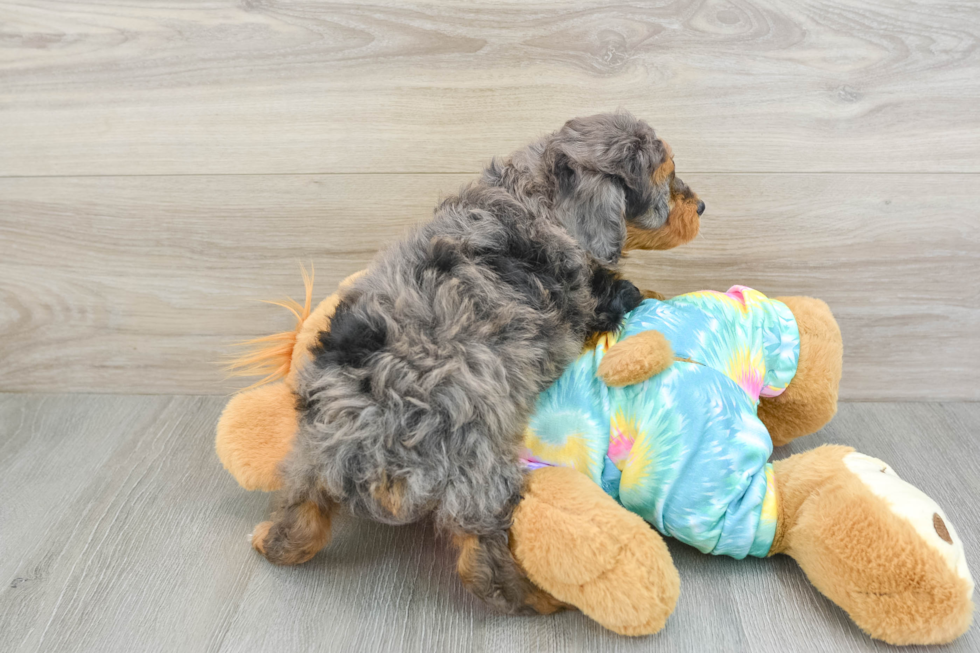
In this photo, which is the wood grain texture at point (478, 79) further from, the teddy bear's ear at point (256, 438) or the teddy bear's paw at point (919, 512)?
the teddy bear's paw at point (919, 512)

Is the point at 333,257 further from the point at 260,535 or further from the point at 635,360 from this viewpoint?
the point at 635,360

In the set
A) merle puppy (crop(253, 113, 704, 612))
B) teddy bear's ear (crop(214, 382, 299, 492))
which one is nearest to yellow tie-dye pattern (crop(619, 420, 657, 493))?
merle puppy (crop(253, 113, 704, 612))

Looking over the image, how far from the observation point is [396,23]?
1167mm

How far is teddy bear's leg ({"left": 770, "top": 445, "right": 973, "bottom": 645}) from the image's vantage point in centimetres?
78

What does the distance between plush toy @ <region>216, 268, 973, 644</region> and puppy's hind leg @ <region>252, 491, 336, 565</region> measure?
0.05 m

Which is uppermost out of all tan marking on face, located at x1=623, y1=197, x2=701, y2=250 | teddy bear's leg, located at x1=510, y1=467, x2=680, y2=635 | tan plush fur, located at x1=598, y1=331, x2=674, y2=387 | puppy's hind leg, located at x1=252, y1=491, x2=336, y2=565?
tan marking on face, located at x1=623, y1=197, x2=701, y2=250

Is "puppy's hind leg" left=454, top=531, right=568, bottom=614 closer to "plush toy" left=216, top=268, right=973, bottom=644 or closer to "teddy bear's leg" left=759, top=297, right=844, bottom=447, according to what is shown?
"plush toy" left=216, top=268, right=973, bottom=644

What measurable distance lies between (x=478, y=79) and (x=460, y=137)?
104 millimetres

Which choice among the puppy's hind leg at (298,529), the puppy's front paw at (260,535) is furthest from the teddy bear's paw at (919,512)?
the puppy's front paw at (260,535)

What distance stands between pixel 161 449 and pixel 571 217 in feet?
3.03

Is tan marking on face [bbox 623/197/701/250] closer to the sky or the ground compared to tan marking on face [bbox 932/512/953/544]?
closer to the sky

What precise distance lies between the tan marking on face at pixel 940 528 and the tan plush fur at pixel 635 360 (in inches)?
14.3

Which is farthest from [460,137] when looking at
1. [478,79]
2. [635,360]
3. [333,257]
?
[635,360]

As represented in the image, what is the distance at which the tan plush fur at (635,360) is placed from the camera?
2.80 ft
